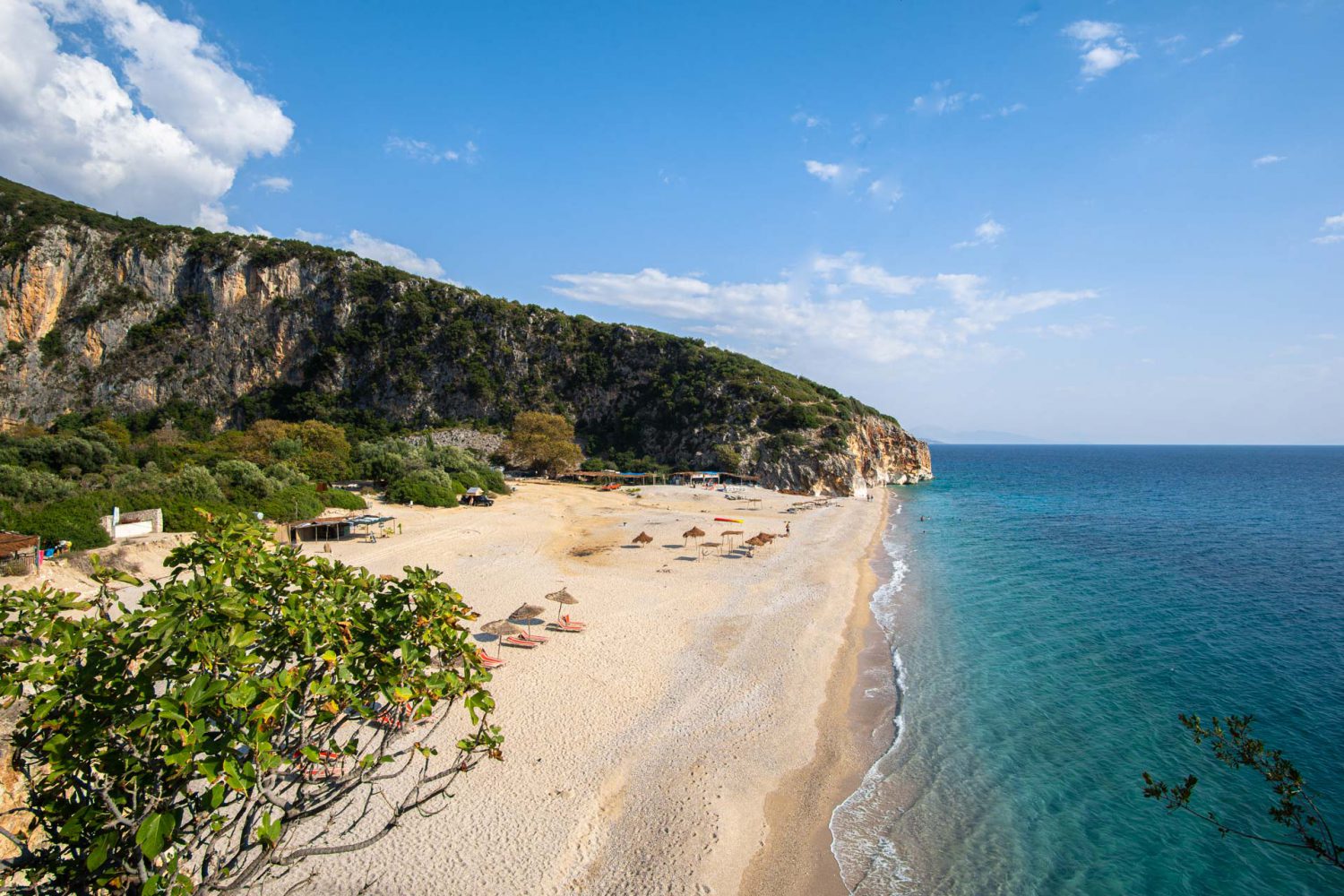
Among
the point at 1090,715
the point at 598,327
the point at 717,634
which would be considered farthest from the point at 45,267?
the point at 1090,715

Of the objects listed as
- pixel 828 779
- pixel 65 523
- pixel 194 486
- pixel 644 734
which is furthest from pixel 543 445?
pixel 828 779

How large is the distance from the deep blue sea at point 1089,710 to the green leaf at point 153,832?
394 inches

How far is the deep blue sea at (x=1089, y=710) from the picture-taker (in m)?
10.4

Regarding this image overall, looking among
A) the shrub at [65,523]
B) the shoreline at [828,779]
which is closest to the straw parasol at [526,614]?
the shoreline at [828,779]

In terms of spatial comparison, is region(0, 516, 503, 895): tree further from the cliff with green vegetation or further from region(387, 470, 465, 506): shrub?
the cliff with green vegetation

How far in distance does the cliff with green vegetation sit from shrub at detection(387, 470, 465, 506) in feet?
109

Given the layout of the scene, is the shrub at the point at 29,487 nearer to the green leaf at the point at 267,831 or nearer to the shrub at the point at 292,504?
the shrub at the point at 292,504

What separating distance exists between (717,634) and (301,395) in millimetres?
76532

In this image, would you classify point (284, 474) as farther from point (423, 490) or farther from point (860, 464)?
point (860, 464)

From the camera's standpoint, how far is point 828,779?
1250cm

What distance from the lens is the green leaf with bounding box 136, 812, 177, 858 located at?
338 centimetres

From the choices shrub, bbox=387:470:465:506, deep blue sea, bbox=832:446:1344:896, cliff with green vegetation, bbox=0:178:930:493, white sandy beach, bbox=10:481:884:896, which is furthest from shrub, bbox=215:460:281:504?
cliff with green vegetation, bbox=0:178:930:493

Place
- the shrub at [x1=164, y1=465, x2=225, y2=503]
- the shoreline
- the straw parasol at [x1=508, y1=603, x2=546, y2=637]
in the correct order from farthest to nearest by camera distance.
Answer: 1. the shrub at [x1=164, y1=465, x2=225, y2=503]
2. the straw parasol at [x1=508, y1=603, x2=546, y2=637]
3. the shoreline

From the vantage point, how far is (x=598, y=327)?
303 feet
